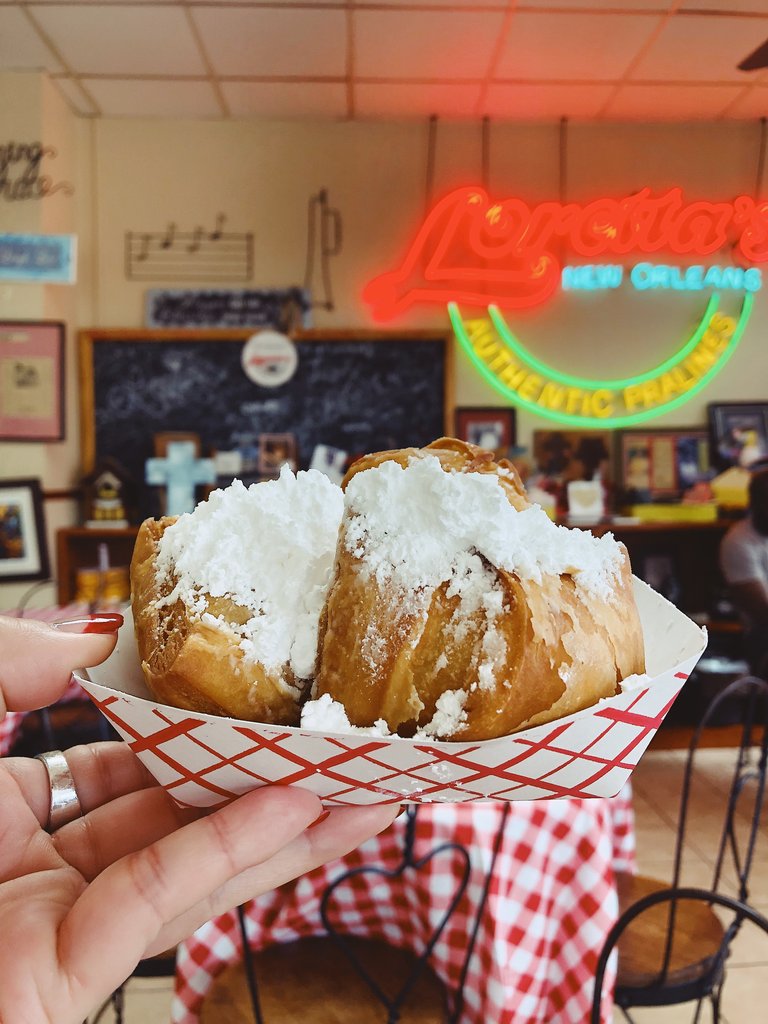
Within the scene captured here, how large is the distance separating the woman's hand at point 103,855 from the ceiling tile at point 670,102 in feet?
13.7

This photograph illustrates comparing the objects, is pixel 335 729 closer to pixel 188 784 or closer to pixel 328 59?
pixel 188 784

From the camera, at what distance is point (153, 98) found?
157 inches

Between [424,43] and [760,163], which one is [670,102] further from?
[424,43]

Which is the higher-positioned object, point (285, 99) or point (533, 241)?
point (285, 99)

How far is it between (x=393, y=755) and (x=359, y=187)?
4154mm

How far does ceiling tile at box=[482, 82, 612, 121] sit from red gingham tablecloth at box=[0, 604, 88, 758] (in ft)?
10.6

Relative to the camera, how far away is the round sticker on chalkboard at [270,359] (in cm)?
425

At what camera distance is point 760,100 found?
4.17m

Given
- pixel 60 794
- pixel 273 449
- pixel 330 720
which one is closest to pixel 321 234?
pixel 273 449

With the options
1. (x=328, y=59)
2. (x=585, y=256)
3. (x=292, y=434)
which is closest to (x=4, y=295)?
(x=292, y=434)

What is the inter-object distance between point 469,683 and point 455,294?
3.82 m

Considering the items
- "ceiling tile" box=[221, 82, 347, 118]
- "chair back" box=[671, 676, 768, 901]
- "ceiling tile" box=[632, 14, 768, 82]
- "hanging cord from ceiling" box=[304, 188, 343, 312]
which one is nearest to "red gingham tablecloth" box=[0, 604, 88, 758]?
"chair back" box=[671, 676, 768, 901]

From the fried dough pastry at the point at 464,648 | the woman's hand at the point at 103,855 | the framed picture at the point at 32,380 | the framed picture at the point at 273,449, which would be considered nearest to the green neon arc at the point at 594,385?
the framed picture at the point at 273,449

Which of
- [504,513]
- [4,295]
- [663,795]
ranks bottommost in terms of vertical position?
[663,795]
